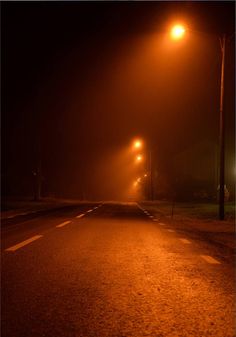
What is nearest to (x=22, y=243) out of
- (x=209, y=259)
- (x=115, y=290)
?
(x=209, y=259)

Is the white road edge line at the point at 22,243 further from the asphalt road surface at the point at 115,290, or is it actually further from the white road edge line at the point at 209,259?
the white road edge line at the point at 209,259

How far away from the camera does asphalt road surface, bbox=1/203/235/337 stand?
4.91m

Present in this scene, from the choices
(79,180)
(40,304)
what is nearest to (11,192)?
(79,180)

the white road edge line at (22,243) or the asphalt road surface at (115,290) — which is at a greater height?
the asphalt road surface at (115,290)

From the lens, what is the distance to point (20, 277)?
7.35 m

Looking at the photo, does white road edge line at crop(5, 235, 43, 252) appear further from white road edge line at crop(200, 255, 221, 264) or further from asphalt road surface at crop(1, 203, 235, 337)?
white road edge line at crop(200, 255, 221, 264)

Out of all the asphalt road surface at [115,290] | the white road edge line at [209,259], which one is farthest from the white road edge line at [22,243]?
the white road edge line at [209,259]

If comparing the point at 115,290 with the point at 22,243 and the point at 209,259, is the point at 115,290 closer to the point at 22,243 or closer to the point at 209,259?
the point at 209,259

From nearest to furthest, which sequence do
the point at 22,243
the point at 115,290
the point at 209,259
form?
the point at 115,290 → the point at 209,259 → the point at 22,243

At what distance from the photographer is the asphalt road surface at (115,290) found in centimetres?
491

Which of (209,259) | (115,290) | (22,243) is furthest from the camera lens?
(22,243)

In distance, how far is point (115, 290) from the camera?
6.59 metres

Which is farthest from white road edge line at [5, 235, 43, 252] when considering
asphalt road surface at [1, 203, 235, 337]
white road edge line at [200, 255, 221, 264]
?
white road edge line at [200, 255, 221, 264]

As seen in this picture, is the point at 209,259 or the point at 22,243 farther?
the point at 22,243
